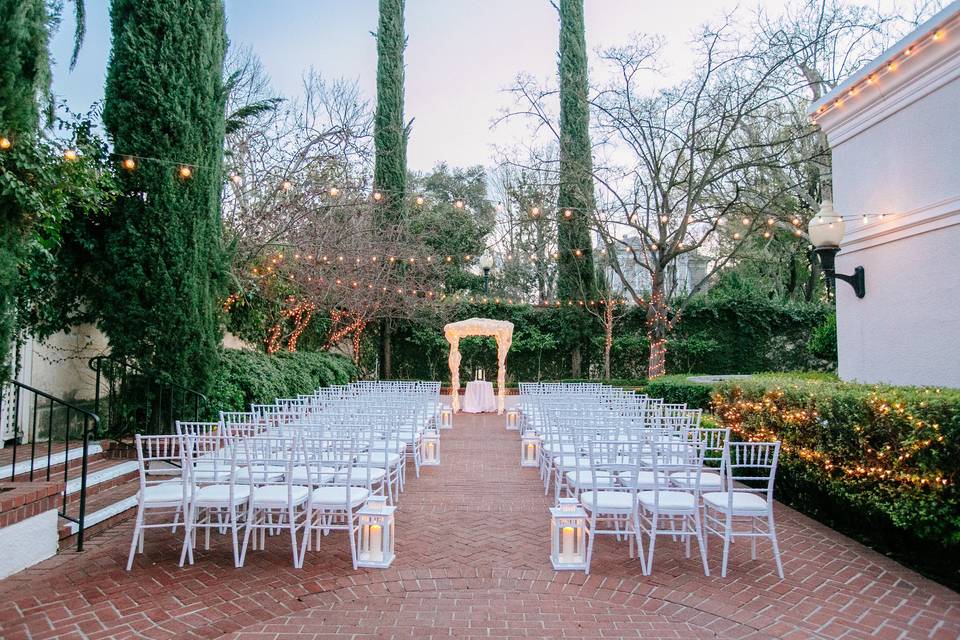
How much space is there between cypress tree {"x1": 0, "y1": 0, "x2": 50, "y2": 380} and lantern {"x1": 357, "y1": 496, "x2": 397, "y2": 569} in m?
3.07

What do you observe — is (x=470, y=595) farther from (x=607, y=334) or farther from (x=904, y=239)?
(x=607, y=334)

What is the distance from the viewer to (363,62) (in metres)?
21.0

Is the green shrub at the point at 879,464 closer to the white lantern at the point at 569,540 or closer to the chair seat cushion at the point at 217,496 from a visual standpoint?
the white lantern at the point at 569,540

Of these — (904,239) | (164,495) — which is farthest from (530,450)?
(904,239)

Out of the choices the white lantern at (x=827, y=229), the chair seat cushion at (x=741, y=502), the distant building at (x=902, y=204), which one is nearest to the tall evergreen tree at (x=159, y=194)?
the chair seat cushion at (x=741, y=502)

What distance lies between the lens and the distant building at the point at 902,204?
6242mm

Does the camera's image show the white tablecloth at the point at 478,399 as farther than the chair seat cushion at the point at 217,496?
Yes

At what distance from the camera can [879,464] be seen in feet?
14.8

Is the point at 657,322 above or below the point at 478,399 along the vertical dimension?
above

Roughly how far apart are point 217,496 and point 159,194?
4854 mm

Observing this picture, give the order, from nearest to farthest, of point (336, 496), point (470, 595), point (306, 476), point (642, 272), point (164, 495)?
1. point (470, 595)
2. point (164, 495)
3. point (336, 496)
4. point (306, 476)
5. point (642, 272)

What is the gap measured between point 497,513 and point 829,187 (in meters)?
15.6

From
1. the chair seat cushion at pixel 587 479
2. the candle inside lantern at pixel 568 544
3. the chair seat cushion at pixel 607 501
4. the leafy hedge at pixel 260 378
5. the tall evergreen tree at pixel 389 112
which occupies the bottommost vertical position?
the candle inside lantern at pixel 568 544

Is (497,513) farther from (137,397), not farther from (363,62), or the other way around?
(363,62)
